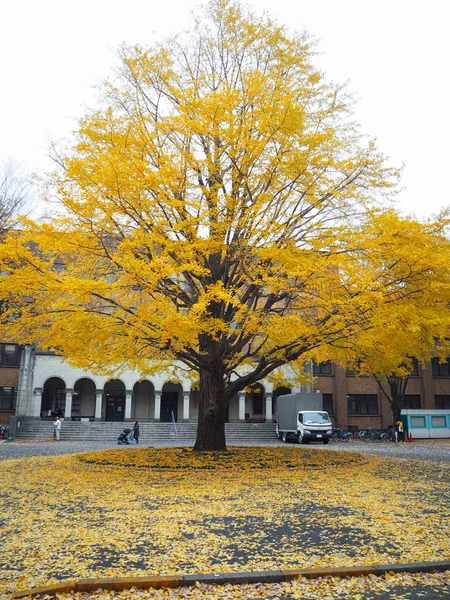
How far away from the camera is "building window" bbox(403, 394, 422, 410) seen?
4562 cm

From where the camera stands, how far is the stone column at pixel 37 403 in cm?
4038

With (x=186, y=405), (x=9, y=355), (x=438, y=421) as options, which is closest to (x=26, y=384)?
(x=9, y=355)

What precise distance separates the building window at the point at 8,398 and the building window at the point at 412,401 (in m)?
32.9

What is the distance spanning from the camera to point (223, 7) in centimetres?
1712

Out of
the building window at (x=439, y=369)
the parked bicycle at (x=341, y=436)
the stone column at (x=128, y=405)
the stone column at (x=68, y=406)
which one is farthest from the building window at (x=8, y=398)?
the building window at (x=439, y=369)

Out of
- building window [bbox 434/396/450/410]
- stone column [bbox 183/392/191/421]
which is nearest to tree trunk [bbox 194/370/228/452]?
stone column [bbox 183/392/191/421]

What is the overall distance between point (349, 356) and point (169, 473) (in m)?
7.72

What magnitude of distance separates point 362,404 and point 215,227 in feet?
115

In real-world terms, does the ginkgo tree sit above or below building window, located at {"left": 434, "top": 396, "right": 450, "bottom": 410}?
above

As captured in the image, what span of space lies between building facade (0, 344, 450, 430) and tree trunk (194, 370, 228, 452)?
23341 millimetres

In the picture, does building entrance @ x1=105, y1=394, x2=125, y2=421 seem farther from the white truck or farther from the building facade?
the white truck

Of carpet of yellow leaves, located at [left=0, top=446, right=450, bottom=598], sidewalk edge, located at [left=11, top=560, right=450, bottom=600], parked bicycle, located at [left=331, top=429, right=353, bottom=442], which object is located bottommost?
parked bicycle, located at [left=331, top=429, right=353, bottom=442]

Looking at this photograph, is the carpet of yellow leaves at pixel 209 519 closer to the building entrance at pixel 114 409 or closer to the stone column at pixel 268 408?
the stone column at pixel 268 408

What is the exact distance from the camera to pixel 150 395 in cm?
4578
